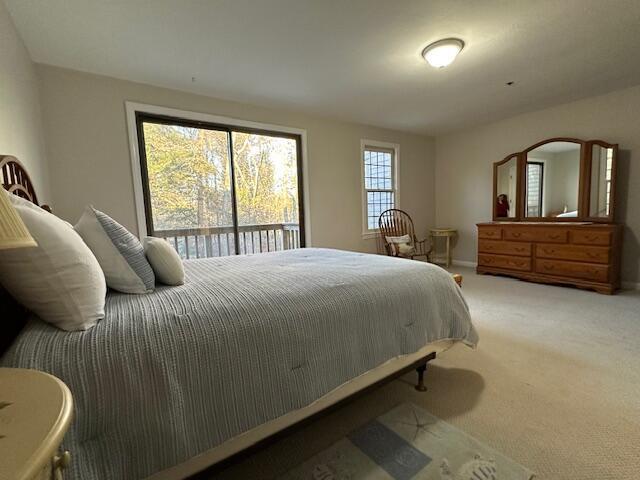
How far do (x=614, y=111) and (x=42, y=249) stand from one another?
532cm

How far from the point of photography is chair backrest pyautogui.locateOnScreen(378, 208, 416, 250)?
15.8 ft

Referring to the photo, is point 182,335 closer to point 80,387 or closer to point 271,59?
point 80,387

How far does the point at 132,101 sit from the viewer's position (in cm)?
290

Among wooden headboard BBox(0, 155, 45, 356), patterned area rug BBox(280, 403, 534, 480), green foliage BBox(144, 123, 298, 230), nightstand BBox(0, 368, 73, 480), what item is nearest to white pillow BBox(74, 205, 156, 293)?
wooden headboard BBox(0, 155, 45, 356)

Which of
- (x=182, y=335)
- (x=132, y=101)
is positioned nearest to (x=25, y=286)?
(x=182, y=335)

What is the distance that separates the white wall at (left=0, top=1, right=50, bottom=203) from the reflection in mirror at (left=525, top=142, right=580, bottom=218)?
5414mm

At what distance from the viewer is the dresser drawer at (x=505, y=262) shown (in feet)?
13.3

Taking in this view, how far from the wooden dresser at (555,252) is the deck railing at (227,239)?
2872 mm

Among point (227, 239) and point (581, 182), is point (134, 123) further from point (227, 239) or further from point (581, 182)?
point (581, 182)

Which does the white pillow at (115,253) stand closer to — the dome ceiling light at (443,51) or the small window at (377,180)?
the dome ceiling light at (443,51)

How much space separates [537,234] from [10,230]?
15.7 feet

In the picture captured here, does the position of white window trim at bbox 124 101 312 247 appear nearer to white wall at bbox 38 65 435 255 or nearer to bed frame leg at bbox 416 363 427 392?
white wall at bbox 38 65 435 255

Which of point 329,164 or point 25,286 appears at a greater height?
point 329,164

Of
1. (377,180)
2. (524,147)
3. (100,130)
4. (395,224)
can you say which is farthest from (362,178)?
(100,130)
